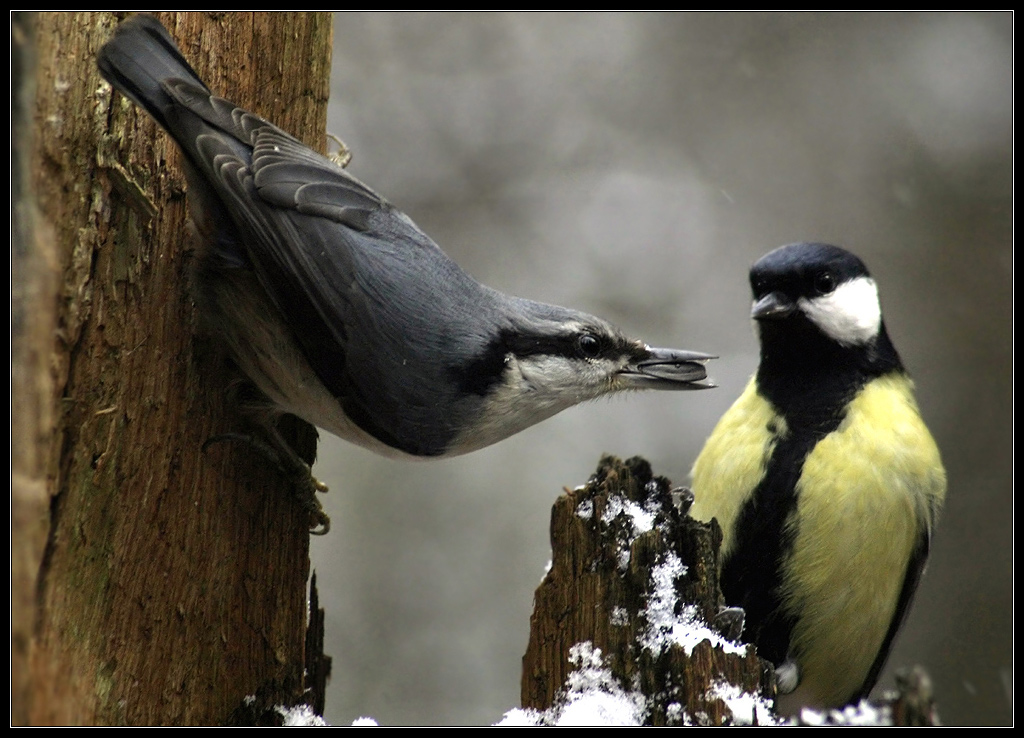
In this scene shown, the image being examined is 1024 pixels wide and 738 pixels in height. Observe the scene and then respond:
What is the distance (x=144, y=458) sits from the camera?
1661mm

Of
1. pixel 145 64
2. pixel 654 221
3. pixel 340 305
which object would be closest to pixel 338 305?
pixel 340 305

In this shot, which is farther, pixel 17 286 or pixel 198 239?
pixel 198 239

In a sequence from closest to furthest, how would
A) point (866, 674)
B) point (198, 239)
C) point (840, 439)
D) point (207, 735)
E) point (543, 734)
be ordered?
point (543, 734) → point (207, 735) → point (198, 239) → point (840, 439) → point (866, 674)

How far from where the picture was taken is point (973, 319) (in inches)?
180

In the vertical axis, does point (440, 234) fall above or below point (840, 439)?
above

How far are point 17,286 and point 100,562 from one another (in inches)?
20.5

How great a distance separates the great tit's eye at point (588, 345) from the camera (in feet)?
6.89

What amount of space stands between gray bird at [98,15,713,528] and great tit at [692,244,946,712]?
0.66 m

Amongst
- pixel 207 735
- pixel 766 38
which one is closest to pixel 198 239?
pixel 207 735

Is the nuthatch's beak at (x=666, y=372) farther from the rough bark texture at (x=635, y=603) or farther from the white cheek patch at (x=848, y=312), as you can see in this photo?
the white cheek patch at (x=848, y=312)

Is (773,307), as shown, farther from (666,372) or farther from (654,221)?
(654,221)

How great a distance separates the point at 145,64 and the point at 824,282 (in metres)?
1.71

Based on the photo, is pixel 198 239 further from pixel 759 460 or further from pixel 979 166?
pixel 979 166

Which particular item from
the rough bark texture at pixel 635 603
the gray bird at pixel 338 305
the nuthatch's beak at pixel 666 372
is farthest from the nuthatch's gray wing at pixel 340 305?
the rough bark texture at pixel 635 603
